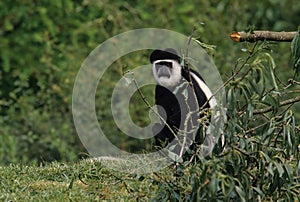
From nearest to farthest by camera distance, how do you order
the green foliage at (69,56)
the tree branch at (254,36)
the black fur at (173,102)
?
the tree branch at (254,36)
the black fur at (173,102)
the green foliage at (69,56)

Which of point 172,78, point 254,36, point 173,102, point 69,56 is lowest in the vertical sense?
point 69,56

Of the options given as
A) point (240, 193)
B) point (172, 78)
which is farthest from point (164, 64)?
point (240, 193)

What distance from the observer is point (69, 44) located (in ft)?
27.2

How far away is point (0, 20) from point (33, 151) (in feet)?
5.85

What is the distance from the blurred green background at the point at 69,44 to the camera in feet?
24.6

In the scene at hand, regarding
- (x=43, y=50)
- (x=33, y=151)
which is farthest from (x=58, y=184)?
(x=43, y=50)

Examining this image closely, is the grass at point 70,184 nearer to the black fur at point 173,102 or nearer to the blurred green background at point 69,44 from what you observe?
the black fur at point 173,102

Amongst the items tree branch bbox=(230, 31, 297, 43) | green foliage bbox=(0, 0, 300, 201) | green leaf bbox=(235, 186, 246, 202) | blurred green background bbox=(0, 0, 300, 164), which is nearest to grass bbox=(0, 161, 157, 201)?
green foliage bbox=(0, 0, 300, 201)

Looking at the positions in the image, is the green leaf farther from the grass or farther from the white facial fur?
the white facial fur

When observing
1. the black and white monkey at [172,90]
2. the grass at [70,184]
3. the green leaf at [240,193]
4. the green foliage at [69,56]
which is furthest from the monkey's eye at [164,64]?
the green leaf at [240,193]

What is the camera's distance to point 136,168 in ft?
14.2

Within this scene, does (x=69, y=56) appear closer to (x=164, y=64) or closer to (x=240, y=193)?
(x=164, y=64)

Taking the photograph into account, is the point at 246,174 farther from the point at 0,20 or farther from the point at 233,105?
the point at 0,20

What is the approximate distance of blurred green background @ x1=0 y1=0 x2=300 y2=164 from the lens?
295 inches
